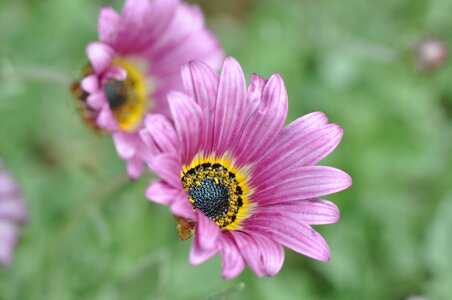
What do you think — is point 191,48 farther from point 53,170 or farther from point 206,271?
point 53,170

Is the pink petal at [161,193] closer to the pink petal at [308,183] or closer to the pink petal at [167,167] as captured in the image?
the pink petal at [167,167]

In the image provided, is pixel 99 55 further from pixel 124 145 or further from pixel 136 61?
pixel 136 61

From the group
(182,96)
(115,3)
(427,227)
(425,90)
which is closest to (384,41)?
(425,90)

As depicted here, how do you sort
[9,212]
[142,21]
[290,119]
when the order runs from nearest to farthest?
[142,21] → [9,212] → [290,119]

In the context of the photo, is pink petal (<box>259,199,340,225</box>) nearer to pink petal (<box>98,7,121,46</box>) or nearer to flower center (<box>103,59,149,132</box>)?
pink petal (<box>98,7,121,46</box>)

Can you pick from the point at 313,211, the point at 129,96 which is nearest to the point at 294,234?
the point at 313,211

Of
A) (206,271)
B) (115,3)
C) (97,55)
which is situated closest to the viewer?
(97,55)
